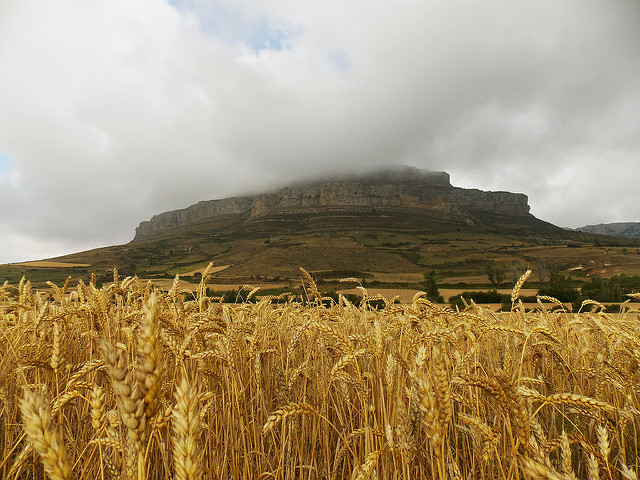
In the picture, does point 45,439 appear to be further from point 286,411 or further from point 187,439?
point 286,411

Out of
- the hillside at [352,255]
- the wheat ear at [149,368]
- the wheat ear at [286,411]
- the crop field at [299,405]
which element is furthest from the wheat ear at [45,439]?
the hillside at [352,255]

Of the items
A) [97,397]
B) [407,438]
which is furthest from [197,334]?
[407,438]

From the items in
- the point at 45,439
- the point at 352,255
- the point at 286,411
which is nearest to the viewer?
the point at 45,439

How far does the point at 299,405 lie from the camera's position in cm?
168

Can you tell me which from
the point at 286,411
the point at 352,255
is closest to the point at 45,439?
the point at 286,411

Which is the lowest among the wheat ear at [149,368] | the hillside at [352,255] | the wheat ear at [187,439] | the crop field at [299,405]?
the crop field at [299,405]

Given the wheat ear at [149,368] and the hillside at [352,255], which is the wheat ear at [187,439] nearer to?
the wheat ear at [149,368]

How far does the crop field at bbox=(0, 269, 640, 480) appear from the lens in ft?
2.87

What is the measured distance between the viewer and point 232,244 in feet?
558

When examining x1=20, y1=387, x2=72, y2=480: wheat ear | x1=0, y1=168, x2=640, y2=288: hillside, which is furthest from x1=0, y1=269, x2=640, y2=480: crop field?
x1=0, y1=168, x2=640, y2=288: hillside

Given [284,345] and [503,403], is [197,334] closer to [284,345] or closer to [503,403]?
[284,345]

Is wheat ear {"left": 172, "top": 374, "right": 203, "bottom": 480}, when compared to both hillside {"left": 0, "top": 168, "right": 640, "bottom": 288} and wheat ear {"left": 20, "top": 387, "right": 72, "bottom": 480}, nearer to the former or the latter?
wheat ear {"left": 20, "top": 387, "right": 72, "bottom": 480}

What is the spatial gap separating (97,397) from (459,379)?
1.63 m

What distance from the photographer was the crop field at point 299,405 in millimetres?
874
